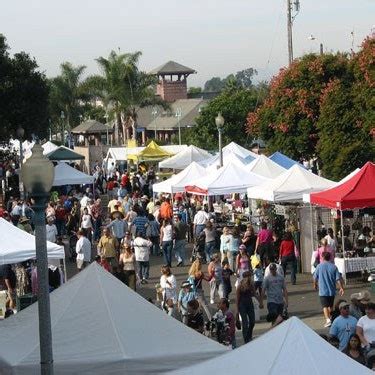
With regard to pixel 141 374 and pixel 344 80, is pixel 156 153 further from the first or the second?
pixel 141 374

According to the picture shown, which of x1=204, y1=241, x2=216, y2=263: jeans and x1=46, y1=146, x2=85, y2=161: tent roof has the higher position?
x1=46, y1=146, x2=85, y2=161: tent roof

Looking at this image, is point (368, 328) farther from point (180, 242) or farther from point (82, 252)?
point (180, 242)

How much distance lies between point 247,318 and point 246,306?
0.63ft

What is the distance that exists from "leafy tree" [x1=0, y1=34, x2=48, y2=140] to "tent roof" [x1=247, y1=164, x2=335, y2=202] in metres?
20.8

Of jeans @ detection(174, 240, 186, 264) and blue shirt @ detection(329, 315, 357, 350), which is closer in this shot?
blue shirt @ detection(329, 315, 357, 350)

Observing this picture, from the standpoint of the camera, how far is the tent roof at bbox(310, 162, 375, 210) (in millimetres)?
22281

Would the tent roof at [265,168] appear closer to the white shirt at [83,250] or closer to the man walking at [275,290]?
the white shirt at [83,250]

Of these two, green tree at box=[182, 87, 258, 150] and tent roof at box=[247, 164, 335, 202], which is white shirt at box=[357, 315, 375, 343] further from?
green tree at box=[182, 87, 258, 150]

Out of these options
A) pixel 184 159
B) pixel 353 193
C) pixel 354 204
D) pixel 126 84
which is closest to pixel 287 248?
pixel 354 204

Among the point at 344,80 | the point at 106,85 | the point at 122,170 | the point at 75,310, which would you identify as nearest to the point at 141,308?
the point at 75,310

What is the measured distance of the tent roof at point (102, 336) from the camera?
11.3 meters

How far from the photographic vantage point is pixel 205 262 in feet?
86.5

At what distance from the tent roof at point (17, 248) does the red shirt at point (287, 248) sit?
5.82 metres

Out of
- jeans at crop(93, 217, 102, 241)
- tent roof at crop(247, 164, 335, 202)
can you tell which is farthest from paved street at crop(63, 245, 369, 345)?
jeans at crop(93, 217, 102, 241)
